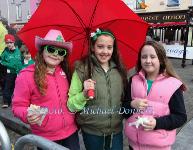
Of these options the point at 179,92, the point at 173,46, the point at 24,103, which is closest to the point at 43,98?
the point at 24,103

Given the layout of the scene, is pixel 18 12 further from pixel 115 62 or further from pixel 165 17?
pixel 115 62

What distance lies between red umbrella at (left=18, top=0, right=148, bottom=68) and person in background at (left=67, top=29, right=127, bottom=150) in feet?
0.57

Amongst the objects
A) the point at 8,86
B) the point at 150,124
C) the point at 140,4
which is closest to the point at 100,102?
the point at 150,124

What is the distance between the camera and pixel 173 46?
13664mm

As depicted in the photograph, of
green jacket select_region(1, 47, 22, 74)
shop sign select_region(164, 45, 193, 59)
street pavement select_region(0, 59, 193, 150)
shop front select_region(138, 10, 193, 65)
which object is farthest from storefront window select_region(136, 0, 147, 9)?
green jacket select_region(1, 47, 22, 74)

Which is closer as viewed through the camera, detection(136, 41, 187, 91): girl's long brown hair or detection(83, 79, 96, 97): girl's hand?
detection(83, 79, 96, 97): girl's hand

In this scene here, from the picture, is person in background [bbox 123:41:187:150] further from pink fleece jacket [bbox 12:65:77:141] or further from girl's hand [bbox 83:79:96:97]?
pink fleece jacket [bbox 12:65:77:141]

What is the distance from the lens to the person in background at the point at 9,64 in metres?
6.34

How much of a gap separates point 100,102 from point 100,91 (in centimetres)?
10

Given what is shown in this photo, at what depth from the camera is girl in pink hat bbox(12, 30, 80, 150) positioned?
2.50 metres

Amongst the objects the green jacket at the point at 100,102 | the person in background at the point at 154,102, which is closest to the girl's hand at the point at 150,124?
the person in background at the point at 154,102

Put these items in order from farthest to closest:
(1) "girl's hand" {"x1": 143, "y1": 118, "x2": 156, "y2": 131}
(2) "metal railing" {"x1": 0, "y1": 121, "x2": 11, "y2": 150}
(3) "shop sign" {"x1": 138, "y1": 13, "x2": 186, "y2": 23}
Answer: (3) "shop sign" {"x1": 138, "y1": 13, "x2": 186, "y2": 23}
(1) "girl's hand" {"x1": 143, "y1": 118, "x2": 156, "y2": 131}
(2) "metal railing" {"x1": 0, "y1": 121, "x2": 11, "y2": 150}

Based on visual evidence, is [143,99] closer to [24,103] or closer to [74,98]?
[74,98]

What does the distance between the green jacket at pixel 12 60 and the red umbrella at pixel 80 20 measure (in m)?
3.59
